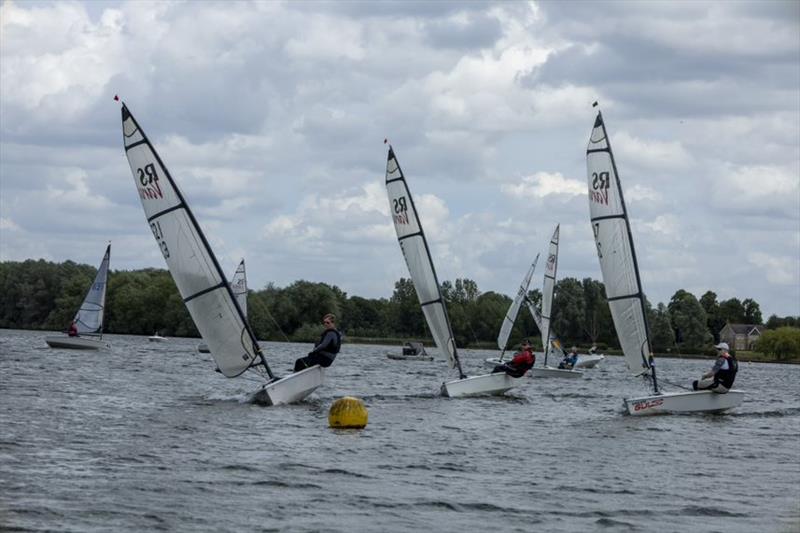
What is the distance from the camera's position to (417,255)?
111 ft

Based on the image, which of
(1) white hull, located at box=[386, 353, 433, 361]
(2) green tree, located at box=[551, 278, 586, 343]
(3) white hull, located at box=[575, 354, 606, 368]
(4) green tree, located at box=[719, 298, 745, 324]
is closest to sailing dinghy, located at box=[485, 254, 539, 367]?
(3) white hull, located at box=[575, 354, 606, 368]

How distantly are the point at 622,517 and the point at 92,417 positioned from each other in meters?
12.7

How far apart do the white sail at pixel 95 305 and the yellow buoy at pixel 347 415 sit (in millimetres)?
38110

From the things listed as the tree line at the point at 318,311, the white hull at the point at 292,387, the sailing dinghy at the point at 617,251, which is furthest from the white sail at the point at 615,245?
the tree line at the point at 318,311

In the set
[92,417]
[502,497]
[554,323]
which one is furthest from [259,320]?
[502,497]

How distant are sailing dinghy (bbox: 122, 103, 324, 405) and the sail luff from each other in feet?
24.4

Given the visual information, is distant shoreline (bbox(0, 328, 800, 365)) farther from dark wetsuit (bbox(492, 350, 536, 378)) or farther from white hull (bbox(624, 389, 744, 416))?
white hull (bbox(624, 389, 744, 416))

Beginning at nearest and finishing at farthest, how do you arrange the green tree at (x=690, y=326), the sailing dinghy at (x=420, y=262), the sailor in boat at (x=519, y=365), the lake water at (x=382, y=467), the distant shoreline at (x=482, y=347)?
the lake water at (x=382, y=467)
the sailor in boat at (x=519, y=365)
the sailing dinghy at (x=420, y=262)
the distant shoreline at (x=482, y=347)
the green tree at (x=690, y=326)

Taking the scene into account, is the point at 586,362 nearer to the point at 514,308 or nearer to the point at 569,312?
the point at 514,308

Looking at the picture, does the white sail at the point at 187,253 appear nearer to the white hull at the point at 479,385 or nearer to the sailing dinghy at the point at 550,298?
the white hull at the point at 479,385

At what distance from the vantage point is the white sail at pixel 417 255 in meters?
33.5

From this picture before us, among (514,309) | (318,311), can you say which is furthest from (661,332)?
(514,309)

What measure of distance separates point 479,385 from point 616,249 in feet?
18.9

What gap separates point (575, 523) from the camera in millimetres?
14312
